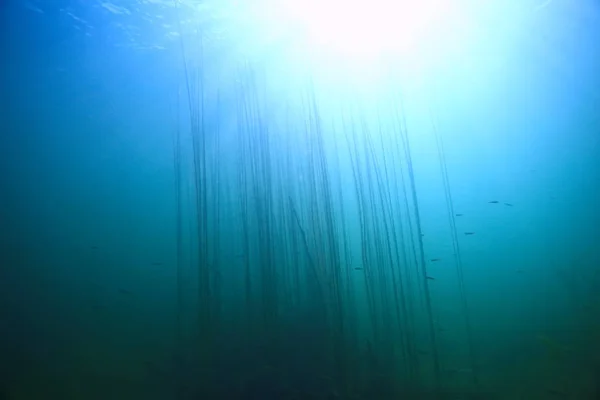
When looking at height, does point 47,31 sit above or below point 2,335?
above

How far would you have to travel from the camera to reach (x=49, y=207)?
146 centimetres

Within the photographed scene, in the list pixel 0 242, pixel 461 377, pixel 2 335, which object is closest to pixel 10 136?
pixel 0 242

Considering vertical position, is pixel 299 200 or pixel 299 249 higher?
pixel 299 200

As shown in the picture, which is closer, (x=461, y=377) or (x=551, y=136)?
Result: (x=461, y=377)

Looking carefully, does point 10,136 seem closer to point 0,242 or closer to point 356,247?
point 0,242

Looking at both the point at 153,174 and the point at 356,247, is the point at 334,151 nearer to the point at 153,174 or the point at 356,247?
the point at 356,247

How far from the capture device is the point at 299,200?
57.6 inches

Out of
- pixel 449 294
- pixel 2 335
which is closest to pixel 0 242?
pixel 2 335

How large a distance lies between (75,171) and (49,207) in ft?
0.56

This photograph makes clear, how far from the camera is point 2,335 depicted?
4.57 feet

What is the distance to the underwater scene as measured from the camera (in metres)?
1.38

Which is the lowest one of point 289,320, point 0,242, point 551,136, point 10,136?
point 289,320

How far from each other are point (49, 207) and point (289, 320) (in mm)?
1038

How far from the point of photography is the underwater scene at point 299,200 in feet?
4.51
